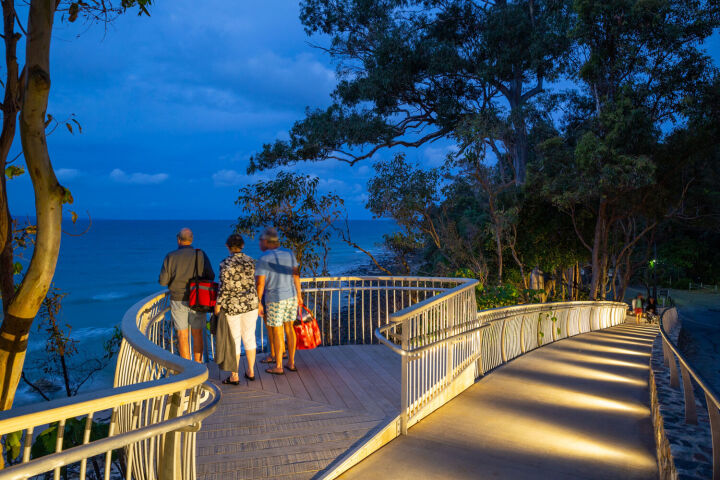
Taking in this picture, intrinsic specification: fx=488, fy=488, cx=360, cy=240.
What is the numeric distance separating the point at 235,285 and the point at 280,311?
0.66m

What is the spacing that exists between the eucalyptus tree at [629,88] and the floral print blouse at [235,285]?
13766 mm

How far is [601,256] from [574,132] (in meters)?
5.46

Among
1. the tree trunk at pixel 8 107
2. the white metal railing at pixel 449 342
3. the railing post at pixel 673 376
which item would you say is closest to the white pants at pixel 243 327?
Answer: the white metal railing at pixel 449 342

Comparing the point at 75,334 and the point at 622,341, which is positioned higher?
the point at 622,341

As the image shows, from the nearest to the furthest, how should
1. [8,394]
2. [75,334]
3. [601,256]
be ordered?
[8,394]
[601,256]
[75,334]

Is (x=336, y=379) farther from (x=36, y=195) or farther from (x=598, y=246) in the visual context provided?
(x=598, y=246)

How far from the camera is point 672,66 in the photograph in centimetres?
1633

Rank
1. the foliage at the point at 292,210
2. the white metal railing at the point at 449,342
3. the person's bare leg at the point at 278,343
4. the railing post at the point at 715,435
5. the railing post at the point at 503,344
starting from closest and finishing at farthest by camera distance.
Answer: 1. the railing post at the point at 715,435
2. the white metal railing at the point at 449,342
3. the person's bare leg at the point at 278,343
4. the railing post at the point at 503,344
5. the foliage at the point at 292,210

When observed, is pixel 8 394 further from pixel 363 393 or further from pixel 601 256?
pixel 601 256

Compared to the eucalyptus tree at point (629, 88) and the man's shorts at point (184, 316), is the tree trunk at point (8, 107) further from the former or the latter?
the eucalyptus tree at point (629, 88)

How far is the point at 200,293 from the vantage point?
5195mm

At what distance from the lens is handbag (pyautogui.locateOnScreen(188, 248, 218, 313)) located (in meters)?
5.17

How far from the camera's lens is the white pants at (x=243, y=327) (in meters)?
5.26

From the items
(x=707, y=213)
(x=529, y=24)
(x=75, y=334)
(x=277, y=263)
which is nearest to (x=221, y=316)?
(x=277, y=263)
